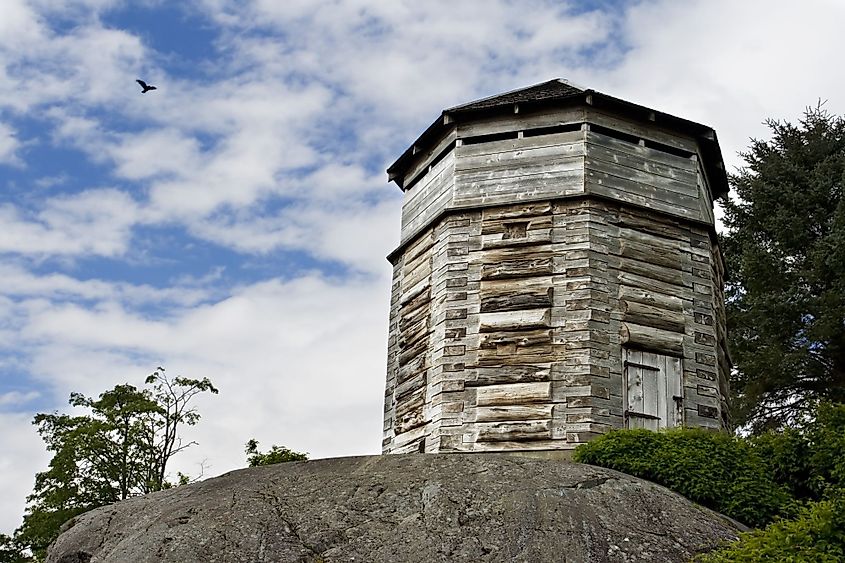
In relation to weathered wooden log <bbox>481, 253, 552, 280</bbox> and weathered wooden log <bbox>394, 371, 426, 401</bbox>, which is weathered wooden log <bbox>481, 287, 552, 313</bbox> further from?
weathered wooden log <bbox>394, 371, 426, 401</bbox>

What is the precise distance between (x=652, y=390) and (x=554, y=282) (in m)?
2.70

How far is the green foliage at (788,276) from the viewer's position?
95.4ft

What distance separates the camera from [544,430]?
18.0 m

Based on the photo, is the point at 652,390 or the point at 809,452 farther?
the point at 652,390

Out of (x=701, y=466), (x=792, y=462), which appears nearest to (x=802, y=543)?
(x=701, y=466)

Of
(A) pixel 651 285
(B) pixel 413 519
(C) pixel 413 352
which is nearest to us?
(B) pixel 413 519

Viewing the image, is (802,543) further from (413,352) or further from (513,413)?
(413,352)

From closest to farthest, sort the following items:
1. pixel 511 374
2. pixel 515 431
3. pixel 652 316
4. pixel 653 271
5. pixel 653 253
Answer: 1. pixel 515 431
2. pixel 511 374
3. pixel 652 316
4. pixel 653 271
5. pixel 653 253

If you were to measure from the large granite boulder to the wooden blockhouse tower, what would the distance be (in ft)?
12.5

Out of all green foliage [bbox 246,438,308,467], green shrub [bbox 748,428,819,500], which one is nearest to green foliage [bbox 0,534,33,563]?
green foliage [bbox 246,438,308,467]

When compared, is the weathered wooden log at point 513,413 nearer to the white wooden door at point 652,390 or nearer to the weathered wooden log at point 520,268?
the white wooden door at point 652,390

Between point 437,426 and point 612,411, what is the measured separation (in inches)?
126

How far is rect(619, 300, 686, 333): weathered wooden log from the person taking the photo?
62.4ft

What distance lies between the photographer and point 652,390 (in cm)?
1873
